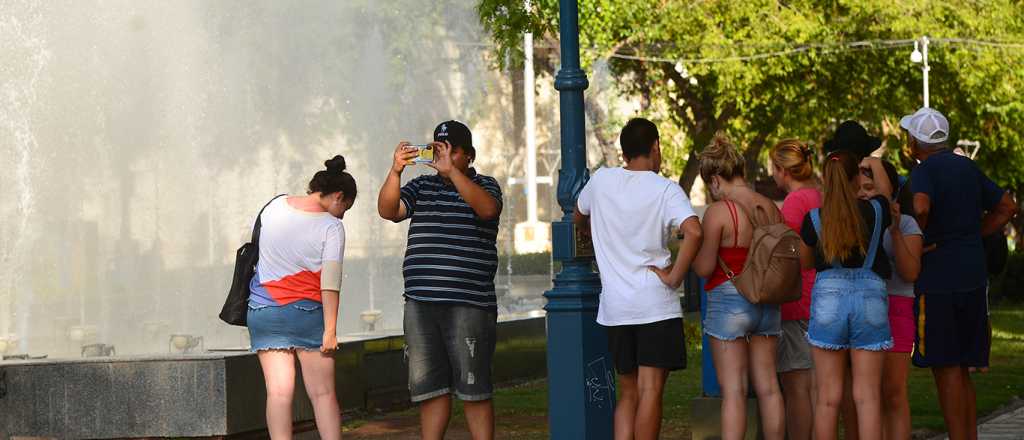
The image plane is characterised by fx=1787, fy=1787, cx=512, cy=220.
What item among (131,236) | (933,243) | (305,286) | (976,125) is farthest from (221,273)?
(976,125)

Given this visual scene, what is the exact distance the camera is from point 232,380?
9906 mm

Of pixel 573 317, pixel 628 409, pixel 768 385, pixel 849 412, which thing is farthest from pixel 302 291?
pixel 849 412

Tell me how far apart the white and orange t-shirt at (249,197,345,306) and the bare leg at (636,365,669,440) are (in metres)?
1.54

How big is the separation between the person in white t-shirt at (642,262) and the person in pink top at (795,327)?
766mm

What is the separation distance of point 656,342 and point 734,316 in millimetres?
463

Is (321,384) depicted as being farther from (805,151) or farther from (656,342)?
(805,151)

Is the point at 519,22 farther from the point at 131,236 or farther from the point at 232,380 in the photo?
the point at 232,380

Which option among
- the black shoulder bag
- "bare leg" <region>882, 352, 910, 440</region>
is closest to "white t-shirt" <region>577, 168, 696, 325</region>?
"bare leg" <region>882, 352, 910, 440</region>

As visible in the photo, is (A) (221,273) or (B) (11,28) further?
(A) (221,273)

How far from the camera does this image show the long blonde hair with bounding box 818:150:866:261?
24.4 feet

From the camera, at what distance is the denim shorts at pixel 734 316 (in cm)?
784

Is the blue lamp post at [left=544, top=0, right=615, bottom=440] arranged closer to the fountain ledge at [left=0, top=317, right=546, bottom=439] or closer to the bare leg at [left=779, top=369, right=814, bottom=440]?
the bare leg at [left=779, top=369, right=814, bottom=440]

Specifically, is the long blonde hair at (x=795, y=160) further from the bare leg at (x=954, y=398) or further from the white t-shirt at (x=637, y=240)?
the bare leg at (x=954, y=398)

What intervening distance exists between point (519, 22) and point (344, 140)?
203 cm
